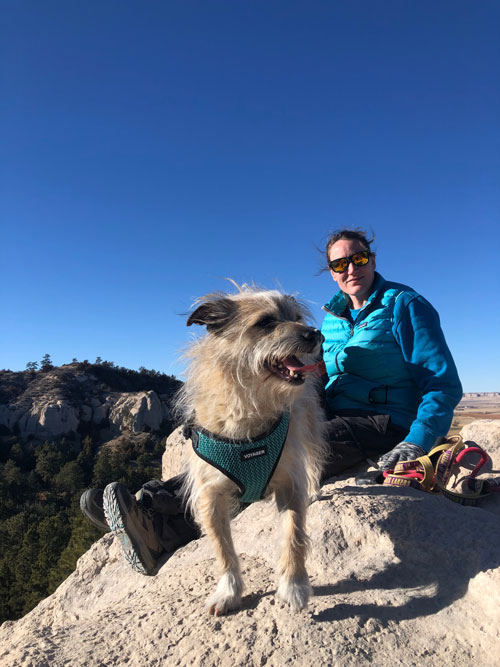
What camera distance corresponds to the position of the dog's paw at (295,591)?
8.85 ft

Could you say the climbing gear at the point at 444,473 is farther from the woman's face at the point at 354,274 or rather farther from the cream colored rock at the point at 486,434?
the woman's face at the point at 354,274

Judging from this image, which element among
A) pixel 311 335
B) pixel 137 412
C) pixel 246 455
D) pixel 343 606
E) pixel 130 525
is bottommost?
pixel 343 606

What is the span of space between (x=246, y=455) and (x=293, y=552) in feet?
2.43

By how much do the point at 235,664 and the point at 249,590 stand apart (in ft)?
2.73

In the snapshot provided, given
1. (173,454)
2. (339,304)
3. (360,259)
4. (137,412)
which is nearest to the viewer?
(360,259)

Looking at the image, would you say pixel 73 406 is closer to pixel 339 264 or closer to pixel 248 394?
pixel 339 264

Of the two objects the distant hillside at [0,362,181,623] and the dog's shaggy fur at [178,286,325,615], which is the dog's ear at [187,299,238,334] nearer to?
the dog's shaggy fur at [178,286,325,615]

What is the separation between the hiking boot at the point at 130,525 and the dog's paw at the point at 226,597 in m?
1.21

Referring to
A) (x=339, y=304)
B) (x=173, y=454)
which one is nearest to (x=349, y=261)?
(x=339, y=304)

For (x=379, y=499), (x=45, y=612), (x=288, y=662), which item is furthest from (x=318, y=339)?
(x=45, y=612)

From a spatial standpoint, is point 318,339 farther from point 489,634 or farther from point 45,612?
point 45,612

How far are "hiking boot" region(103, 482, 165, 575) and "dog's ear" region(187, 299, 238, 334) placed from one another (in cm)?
168

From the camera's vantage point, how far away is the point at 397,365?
16.2 ft

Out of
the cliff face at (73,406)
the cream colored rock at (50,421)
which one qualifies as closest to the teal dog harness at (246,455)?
the cliff face at (73,406)
